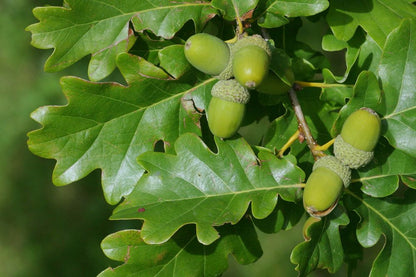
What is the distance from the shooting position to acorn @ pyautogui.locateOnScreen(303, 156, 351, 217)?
159cm

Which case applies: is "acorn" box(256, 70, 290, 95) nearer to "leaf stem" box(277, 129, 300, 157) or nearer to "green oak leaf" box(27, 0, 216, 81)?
"leaf stem" box(277, 129, 300, 157)

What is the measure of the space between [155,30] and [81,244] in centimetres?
377

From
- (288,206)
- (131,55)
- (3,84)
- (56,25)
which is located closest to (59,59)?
(56,25)

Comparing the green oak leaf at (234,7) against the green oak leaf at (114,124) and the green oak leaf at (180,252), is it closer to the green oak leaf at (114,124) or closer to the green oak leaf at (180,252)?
the green oak leaf at (114,124)

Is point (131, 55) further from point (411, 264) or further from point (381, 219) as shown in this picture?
point (411, 264)

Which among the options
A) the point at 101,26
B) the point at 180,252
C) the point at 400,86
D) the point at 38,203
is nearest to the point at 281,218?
the point at 180,252

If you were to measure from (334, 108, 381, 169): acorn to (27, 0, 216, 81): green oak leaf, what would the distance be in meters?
0.63

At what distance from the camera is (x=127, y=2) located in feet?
5.90

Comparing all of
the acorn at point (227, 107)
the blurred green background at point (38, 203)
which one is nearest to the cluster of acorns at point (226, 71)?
the acorn at point (227, 107)

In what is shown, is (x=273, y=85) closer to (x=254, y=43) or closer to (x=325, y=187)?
(x=254, y=43)

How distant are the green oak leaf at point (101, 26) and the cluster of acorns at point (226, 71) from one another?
7.1 inches

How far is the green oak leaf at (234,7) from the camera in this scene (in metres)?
1.78

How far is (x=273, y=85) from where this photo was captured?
174 cm

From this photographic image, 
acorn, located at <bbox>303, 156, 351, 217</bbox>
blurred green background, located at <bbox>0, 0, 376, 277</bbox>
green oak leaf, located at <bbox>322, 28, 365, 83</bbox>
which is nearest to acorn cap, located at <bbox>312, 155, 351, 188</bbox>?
acorn, located at <bbox>303, 156, 351, 217</bbox>
